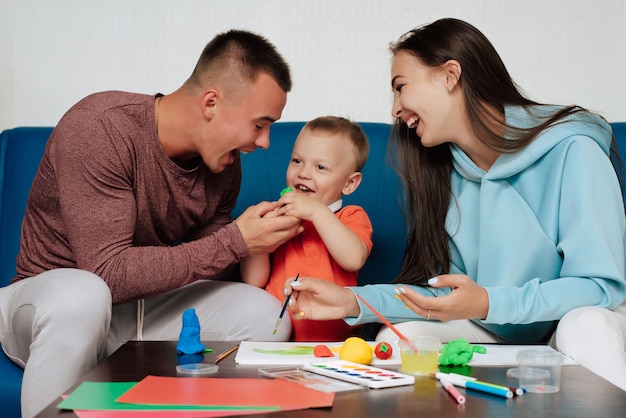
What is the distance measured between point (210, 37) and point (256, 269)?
899 millimetres

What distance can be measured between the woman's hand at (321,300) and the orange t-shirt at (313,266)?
0.19 m

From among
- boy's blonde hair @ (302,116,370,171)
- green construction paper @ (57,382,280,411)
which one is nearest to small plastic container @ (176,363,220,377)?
green construction paper @ (57,382,280,411)

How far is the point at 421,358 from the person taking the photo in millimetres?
1215

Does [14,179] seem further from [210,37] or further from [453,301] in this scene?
[453,301]

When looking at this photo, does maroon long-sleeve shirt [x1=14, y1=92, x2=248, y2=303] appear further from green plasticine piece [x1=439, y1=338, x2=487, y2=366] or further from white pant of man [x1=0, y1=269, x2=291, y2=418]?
green plasticine piece [x1=439, y1=338, x2=487, y2=366]

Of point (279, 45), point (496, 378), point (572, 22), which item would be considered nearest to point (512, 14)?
point (572, 22)

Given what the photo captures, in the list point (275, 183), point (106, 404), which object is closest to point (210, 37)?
point (275, 183)

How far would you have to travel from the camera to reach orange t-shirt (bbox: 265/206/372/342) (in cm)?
190

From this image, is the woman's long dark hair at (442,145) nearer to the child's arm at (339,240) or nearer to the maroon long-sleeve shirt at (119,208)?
the child's arm at (339,240)

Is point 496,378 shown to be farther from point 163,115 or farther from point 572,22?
point 572,22

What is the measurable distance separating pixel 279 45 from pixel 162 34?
1.24ft

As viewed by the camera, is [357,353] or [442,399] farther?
[357,353]

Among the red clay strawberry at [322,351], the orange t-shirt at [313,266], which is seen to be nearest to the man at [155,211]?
the orange t-shirt at [313,266]

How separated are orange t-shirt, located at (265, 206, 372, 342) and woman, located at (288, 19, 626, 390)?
148 mm
